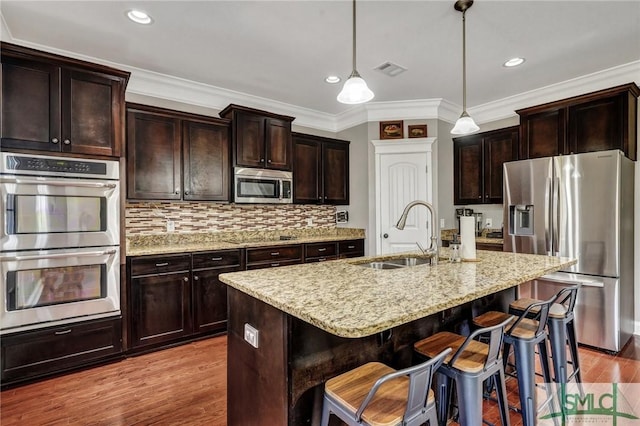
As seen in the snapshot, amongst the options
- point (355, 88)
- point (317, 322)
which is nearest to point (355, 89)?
point (355, 88)

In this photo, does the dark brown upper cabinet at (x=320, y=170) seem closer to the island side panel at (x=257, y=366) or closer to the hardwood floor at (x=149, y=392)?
the hardwood floor at (x=149, y=392)

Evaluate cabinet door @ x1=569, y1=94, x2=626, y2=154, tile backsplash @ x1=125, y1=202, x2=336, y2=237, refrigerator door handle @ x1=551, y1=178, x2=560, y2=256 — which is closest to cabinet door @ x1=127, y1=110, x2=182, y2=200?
tile backsplash @ x1=125, y1=202, x2=336, y2=237

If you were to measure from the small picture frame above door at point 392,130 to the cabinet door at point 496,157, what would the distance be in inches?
43.0

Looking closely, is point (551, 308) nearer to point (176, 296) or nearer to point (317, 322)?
point (317, 322)

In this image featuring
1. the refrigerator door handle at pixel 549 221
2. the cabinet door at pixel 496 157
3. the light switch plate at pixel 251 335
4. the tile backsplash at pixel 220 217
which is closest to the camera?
the light switch plate at pixel 251 335

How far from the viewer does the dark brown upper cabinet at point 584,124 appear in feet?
9.92

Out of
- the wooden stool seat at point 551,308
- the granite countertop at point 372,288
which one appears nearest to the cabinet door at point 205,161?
the granite countertop at point 372,288

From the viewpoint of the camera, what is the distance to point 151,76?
3.34 meters

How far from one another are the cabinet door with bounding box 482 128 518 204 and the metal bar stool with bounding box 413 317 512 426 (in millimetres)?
3140

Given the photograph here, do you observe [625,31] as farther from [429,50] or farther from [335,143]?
[335,143]

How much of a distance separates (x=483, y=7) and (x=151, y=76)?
307 cm

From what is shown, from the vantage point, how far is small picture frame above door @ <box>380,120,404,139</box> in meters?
4.29

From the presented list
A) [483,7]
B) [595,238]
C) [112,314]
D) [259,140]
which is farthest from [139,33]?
[595,238]

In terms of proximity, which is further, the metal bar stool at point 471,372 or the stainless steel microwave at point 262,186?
the stainless steel microwave at point 262,186
